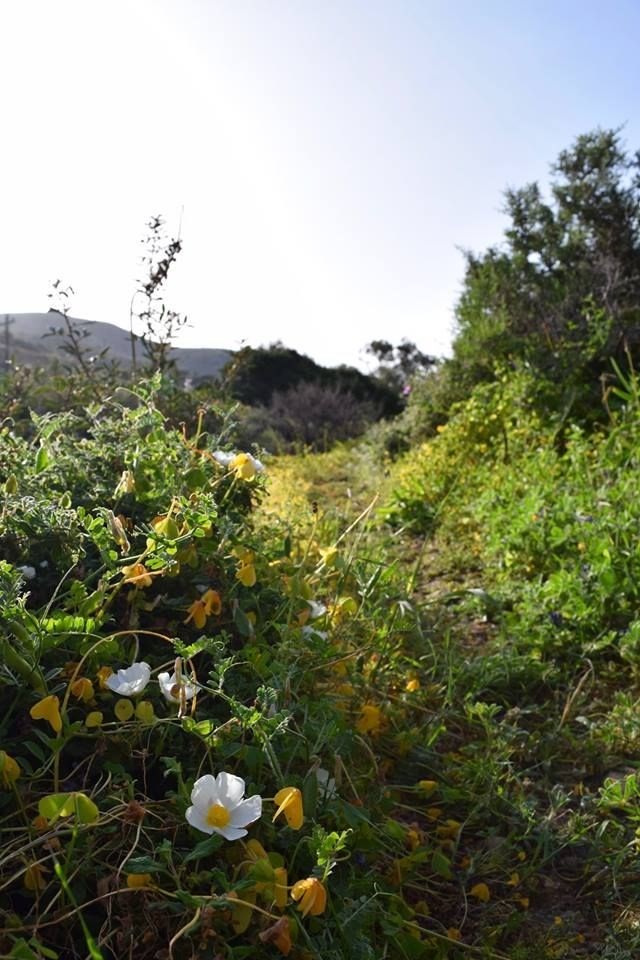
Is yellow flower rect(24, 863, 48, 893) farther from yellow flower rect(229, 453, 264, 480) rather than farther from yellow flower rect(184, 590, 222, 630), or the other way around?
yellow flower rect(229, 453, 264, 480)

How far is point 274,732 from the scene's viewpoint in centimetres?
119

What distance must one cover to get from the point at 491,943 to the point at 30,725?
95 cm

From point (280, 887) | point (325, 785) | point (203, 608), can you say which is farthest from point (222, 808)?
point (203, 608)

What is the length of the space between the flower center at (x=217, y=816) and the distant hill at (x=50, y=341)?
2904 millimetres

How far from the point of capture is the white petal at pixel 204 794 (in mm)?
1106

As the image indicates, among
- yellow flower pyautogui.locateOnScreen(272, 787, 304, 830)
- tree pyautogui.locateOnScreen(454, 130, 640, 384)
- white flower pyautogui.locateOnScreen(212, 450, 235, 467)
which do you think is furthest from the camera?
tree pyautogui.locateOnScreen(454, 130, 640, 384)

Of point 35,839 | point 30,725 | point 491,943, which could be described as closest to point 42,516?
point 30,725

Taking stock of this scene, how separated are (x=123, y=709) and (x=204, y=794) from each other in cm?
22

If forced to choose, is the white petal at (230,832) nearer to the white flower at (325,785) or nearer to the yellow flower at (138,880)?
the yellow flower at (138,880)

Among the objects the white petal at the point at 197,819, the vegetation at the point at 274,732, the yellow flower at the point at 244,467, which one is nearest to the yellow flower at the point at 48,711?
the vegetation at the point at 274,732

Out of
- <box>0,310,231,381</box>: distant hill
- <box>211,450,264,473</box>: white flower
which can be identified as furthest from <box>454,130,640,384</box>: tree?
<box>211,450,264,473</box>: white flower

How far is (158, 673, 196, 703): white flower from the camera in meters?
1.25

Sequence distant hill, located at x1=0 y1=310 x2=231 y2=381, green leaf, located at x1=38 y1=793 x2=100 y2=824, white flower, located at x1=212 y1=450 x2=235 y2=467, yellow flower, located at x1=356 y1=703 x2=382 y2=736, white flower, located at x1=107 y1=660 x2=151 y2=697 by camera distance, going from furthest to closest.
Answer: distant hill, located at x1=0 y1=310 x2=231 y2=381 < white flower, located at x1=212 y1=450 x2=235 y2=467 < yellow flower, located at x1=356 y1=703 x2=382 y2=736 < white flower, located at x1=107 y1=660 x2=151 y2=697 < green leaf, located at x1=38 y1=793 x2=100 y2=824

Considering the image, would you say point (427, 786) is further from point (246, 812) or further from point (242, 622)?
point (246, 812)
